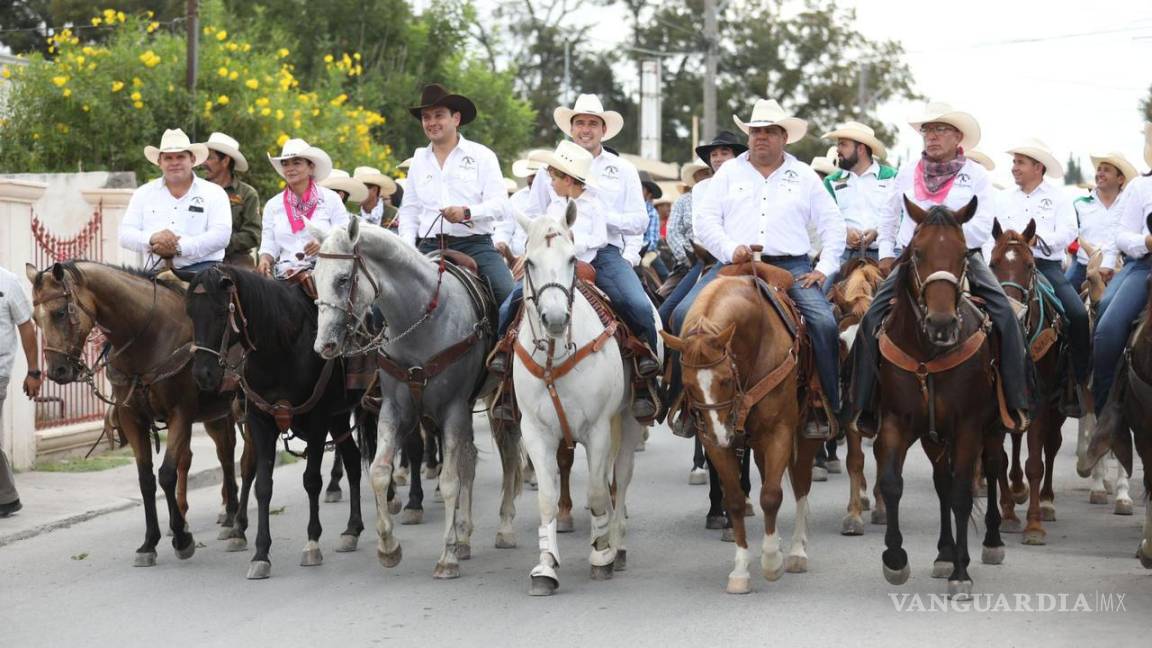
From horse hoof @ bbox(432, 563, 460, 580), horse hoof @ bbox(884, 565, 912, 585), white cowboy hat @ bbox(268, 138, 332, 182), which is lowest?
horse hoof @ bbox(432, 563, 460, 580)

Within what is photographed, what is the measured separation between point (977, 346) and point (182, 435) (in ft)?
18.3

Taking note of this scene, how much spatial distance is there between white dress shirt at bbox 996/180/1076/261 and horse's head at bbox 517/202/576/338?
469cm

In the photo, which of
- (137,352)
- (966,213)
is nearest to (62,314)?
(137,352)

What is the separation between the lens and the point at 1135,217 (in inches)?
368

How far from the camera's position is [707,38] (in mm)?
30422

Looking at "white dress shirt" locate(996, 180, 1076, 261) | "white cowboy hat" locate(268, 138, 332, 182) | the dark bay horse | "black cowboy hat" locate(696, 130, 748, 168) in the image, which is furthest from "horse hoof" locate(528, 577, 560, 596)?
"black cowboy hat" locate(696, 130, 748, 168)

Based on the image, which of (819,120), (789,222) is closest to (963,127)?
(789,222)

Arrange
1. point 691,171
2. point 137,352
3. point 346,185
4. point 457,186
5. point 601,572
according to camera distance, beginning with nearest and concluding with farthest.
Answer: point 601,572 → point 137,352 → point 457,186 → point 346,185 → point 691,171

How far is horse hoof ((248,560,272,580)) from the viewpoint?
9422 millimetres

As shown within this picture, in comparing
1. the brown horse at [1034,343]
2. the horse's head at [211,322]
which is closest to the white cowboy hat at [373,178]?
the horse's head at [211,322]

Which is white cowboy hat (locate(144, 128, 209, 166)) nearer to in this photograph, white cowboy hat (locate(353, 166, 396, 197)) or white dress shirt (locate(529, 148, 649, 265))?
white dress shirt (locate(529, 148, 649, 265))

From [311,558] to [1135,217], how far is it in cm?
603

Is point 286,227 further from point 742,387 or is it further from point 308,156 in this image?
point 742,387

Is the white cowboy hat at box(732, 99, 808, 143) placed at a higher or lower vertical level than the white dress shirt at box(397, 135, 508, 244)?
higher
